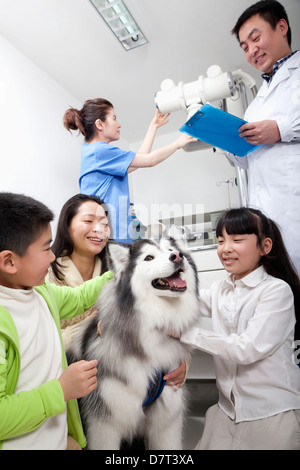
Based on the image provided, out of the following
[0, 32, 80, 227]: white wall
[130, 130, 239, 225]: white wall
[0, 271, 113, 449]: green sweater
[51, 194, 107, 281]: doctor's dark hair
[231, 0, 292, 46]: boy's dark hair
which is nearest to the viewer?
[0, 271, 113, 449]: green sweater

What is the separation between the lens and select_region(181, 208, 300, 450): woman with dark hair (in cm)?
101

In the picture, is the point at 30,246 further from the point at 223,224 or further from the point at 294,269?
the point at 294,269

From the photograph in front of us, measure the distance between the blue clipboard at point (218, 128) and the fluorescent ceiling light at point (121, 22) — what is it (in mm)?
1236

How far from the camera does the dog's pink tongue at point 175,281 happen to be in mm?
1069

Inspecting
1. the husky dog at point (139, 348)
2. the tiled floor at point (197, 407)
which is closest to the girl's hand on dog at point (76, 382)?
the husky dog at point (139, 348)

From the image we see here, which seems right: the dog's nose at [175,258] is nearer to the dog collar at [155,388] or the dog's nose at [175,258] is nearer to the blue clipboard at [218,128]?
the dog collar at [155,388]

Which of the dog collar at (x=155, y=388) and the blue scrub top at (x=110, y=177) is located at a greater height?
the blue scrub top at (x=110, y=177)

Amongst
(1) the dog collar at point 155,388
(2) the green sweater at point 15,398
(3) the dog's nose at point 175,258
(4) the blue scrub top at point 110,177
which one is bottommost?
(1) the dog collar at point 155,388

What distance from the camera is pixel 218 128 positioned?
1.30 m

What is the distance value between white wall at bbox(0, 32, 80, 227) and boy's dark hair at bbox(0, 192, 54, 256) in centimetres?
127

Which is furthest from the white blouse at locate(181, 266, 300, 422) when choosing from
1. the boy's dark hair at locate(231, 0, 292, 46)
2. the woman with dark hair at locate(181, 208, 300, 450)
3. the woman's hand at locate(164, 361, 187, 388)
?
the boy's dark hair at locate(231, 0, 292, 46)

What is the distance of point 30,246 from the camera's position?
0.79 meters

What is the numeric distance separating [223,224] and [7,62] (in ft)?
6.18

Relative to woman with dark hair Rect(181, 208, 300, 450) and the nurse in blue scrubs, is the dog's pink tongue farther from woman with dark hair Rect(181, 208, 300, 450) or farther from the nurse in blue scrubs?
the nurse in blue scrubs
